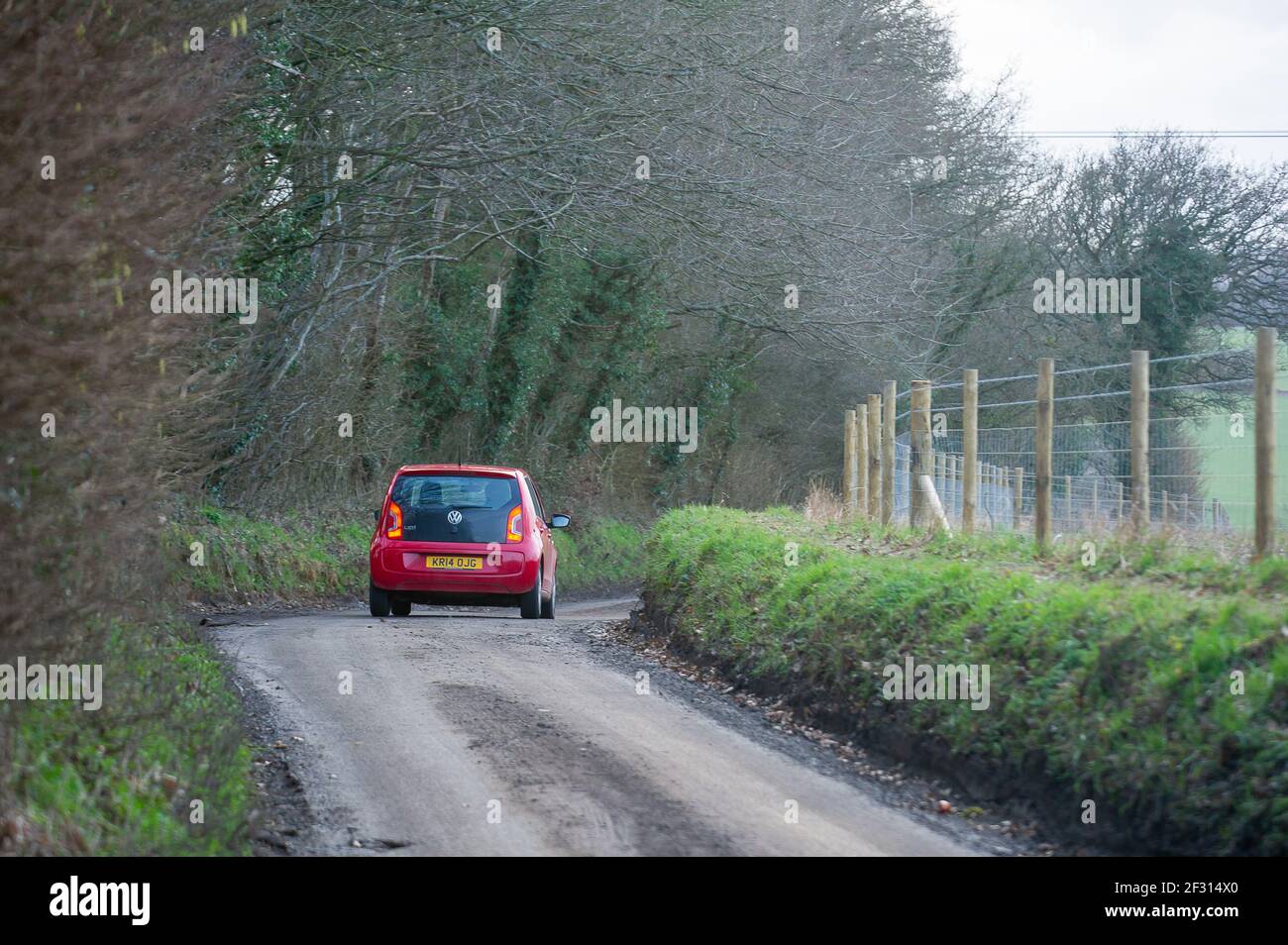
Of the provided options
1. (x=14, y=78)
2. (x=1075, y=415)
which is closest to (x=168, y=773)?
(x=14, y=78)

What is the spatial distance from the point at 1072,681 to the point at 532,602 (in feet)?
33.0

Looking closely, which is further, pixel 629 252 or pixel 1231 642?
pixel 629 252

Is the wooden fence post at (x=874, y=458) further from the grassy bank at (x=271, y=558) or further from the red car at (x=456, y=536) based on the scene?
the grassy bank at (x=271, y=558)

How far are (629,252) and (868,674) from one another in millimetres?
22299

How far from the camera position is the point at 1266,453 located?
30.4ft

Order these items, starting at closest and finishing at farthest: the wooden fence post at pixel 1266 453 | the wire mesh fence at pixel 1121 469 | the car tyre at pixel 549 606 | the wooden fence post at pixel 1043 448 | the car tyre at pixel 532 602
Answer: the wooden fence post at pixel 1266 453 < the wire mesh fence at pixel 1121 469 < the wooden fence post at pixel 1043 448 < the car tyre at pixel 532 602 < the car tyre at pixel 549 606

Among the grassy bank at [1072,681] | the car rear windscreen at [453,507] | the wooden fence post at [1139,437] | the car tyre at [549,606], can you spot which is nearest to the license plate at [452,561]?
the car rear windscreen at [453,507]

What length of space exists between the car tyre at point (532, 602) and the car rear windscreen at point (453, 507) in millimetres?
949

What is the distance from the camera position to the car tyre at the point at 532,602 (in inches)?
656

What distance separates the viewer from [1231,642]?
6.90 m

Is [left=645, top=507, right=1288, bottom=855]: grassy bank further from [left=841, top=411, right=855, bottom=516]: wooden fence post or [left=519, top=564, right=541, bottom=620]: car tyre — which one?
[left=841, top=411, right=855, bottom=516]: wooden fence post

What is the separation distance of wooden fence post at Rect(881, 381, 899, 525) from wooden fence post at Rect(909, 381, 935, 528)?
79 centimetres

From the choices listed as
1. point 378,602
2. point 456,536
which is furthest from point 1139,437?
point 378,602
